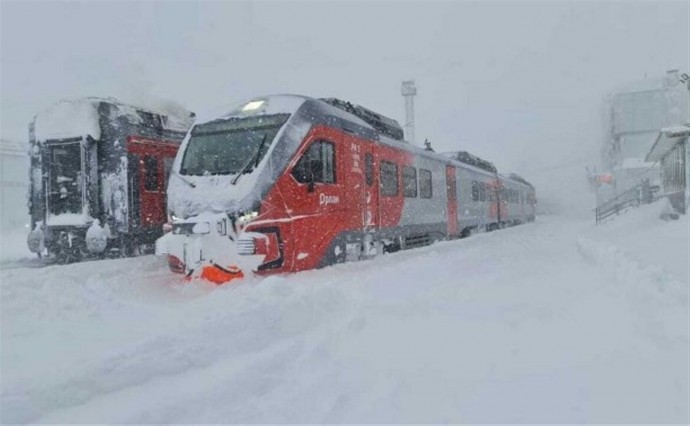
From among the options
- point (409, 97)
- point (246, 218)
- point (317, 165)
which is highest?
point (409, 97)

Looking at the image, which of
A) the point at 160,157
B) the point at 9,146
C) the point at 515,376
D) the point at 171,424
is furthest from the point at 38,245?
the point at 9,146

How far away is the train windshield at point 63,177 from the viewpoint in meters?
11.3

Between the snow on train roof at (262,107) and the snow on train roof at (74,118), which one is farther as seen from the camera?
the snow on train roof at (74,118)

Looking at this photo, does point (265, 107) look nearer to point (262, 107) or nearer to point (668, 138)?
point (262, 107)

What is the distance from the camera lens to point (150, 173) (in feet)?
38.3

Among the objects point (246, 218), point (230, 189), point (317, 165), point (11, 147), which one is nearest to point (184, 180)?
point (230, 189)

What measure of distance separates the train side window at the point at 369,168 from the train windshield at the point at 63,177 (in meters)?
6.03

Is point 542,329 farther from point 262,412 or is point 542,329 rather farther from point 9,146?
point 9,146

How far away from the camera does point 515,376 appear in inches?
154

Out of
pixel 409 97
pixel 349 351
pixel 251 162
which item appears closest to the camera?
pixel 349 351

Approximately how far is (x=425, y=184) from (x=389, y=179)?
2583mm

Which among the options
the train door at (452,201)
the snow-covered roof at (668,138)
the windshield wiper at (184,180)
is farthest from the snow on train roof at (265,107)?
the snow-covered roof at (668,138)

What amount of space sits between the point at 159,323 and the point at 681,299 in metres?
5.19

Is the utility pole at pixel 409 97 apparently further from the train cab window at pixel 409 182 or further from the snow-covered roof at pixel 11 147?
the train cab window at pixel 409 182
